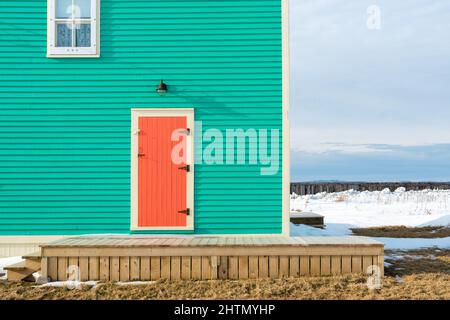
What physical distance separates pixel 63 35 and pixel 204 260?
482 cm

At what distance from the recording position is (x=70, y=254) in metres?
5.36

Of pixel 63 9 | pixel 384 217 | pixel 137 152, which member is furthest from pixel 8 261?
pixel 384 217

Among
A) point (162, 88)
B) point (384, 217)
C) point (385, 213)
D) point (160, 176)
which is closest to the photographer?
point (162, 88)

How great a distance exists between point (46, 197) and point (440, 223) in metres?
10.8

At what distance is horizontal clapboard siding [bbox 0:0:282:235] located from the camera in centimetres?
674

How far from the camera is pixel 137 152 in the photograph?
6.77 metres

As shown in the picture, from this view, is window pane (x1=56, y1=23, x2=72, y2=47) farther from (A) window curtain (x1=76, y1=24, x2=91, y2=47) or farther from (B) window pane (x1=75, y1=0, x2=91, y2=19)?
(B) window pane (x1=75, y1=0, x2=91, y2=19)

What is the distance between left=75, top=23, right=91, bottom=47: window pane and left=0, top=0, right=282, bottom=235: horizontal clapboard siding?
0.28m

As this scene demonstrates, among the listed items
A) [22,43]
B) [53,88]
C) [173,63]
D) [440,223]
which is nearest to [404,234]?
[440,223]

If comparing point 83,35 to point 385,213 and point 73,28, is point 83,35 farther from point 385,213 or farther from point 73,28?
point 385,213

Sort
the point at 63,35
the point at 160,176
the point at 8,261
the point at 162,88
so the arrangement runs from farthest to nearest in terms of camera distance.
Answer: the point at 63,35 < the point at 160,176 < the point at 162,88 < the point at 8,261

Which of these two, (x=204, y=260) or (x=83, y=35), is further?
(x=83, y=35)

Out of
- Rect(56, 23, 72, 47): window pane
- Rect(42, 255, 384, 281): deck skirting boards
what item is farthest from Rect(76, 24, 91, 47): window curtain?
Rect(42, 255, 384, 281): deck skirting boards
